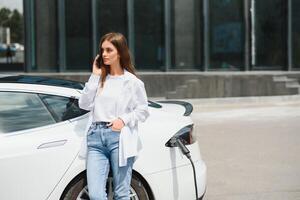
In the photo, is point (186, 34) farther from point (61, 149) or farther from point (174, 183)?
point (61, 149)

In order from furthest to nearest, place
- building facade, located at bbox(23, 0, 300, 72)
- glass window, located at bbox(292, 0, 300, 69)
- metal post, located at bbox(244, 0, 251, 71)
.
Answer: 1. glass window, located at bbox(292, 0, 300, 69)
2. metal post, located at bbox(244, 0, 251, 71)
3. building facade, located at bbox(23, 0, 300, 72)

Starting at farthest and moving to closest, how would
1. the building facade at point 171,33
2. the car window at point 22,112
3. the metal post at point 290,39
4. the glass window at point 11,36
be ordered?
the glass window at point 11,36 < the metal post at point 290,39 < the building facade at point 171,33 < the car window at point 22,112

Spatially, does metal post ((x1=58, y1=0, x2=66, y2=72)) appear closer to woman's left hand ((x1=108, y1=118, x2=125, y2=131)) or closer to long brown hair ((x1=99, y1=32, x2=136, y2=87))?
long brown hair ((x1=99, y1=32, x2=136, y2=87))

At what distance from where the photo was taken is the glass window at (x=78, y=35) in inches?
734

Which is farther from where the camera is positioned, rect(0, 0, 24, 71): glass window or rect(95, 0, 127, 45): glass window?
rect(0, 0, 24, 71): glass window

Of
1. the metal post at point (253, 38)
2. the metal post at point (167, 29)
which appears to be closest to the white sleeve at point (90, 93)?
the metal post at point (167, 29)

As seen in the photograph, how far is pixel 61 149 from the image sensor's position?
4496 mm

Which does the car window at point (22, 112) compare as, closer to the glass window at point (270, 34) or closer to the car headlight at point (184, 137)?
the car headlight at point (184, 137)

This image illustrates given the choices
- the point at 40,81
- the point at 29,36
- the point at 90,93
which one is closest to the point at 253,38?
the point at 29,36

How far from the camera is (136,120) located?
431cm

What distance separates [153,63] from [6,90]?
14.2 m

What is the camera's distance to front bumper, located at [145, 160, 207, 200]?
15.4 ft

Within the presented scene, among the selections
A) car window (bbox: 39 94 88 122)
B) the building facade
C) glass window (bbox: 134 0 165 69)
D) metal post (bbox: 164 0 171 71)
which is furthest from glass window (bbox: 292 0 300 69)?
car window (bbox: 39 94 88 122)

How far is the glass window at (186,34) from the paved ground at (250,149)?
136 inches
